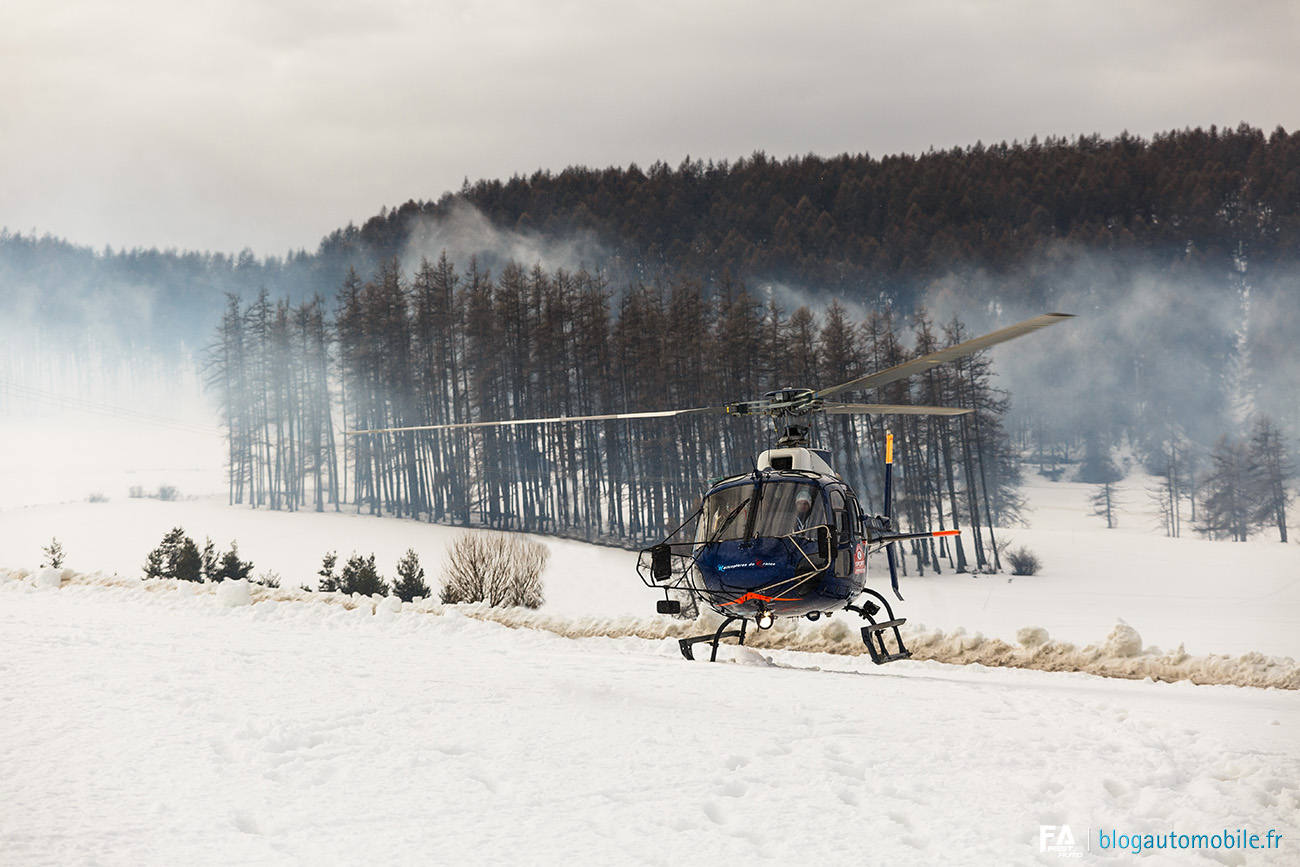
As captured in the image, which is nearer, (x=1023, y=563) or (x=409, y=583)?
(x=409, y=583)

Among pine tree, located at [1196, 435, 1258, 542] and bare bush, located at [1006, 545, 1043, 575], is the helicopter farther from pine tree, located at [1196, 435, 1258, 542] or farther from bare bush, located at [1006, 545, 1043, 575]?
pine tree, located at [1196, 435, 1258, 542]

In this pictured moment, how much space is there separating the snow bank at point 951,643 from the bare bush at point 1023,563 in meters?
24.7

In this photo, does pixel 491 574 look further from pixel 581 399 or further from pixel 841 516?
pixel 581 399

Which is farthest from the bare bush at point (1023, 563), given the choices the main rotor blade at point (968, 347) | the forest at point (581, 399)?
the main rotor blade at point (968, 347)

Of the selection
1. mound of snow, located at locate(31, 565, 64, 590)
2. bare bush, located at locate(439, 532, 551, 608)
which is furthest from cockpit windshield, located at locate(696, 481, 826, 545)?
mound of snow, located at locate(31, 565, 64, 590)

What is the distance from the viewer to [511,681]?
8.83 meters

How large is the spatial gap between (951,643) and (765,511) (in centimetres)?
677

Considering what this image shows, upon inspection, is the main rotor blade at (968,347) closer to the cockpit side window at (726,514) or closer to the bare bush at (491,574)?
the cockpit side window at (726,514)

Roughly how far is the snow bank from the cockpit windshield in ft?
18.8

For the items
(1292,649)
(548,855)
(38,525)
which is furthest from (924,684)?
(38,525)

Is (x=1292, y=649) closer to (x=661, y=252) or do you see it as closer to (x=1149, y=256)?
(x=1149, y=256)

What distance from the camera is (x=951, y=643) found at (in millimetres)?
15094

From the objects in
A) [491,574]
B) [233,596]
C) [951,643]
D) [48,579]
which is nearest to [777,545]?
[951,643]

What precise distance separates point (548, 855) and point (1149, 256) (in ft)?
315
